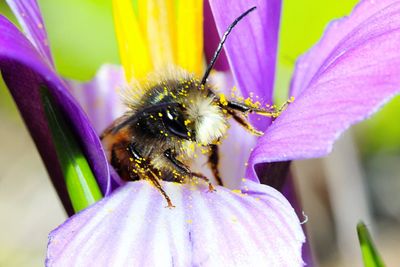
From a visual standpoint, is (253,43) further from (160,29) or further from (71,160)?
(71,160)

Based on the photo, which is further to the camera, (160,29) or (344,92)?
(160,29)

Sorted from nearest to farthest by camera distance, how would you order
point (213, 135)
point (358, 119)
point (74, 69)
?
point (358, 119) < point (213, 135) < point (74, 69)

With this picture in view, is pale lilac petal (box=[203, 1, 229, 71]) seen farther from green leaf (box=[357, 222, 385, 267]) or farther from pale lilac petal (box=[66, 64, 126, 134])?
green leaf (box=[357, 222, 385, 267])

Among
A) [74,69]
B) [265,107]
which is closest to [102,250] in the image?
[265,107]

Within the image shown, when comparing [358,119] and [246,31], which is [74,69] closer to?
[246,31]

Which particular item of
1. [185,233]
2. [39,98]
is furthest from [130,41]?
[185,233]
